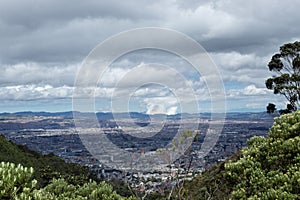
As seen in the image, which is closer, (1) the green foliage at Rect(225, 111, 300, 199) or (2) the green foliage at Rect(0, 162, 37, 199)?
(2) the green foliage at Rect(0, 162, 37, 199)

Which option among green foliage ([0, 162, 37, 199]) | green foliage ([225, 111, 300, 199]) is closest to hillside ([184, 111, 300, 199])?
green foliage ([225, 111, 300, 199])

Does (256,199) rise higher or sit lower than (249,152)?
lower

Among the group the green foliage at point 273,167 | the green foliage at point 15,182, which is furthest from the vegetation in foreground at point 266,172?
the green foliage at point 15,182

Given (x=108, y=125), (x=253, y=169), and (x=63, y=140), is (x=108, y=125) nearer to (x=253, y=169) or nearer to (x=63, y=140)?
(x=253, y=169)

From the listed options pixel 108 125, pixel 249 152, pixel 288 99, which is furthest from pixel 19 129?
pixel 249 152

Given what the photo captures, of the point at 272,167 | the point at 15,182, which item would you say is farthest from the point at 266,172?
the point at 15,182

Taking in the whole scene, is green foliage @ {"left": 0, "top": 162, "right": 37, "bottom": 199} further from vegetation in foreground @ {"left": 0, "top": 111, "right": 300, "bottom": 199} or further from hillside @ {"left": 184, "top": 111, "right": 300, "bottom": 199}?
hillside @ {"left": 184, "top": 111, "right": 300, "bottom": 199}

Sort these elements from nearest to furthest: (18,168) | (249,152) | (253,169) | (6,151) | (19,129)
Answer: (18,168) < (253,169) < (249,152) < (6,151) < (19,129)

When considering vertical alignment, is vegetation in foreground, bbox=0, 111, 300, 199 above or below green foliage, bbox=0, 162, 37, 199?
below
